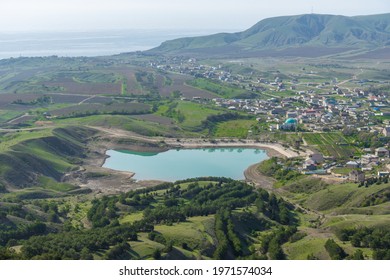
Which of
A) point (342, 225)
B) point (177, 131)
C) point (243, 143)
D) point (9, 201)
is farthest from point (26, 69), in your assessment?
point (342, 225)

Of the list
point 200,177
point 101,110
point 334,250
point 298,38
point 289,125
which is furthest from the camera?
point 298,38

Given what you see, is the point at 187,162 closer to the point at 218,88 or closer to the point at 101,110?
the point at 101,110

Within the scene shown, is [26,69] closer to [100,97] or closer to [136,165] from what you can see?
[100,97]

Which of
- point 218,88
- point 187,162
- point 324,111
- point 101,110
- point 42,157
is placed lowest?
point 187,162

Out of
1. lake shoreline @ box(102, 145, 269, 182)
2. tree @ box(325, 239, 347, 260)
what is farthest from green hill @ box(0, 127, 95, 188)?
tree @ box(325, 239, 347, 260)

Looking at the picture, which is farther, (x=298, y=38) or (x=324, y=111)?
(x=298, y=38)

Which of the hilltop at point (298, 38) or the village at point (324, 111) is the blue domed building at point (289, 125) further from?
the hilltop at point (298, 38)

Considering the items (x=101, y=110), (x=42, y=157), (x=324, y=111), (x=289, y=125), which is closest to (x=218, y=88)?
(x=324, y=111)
